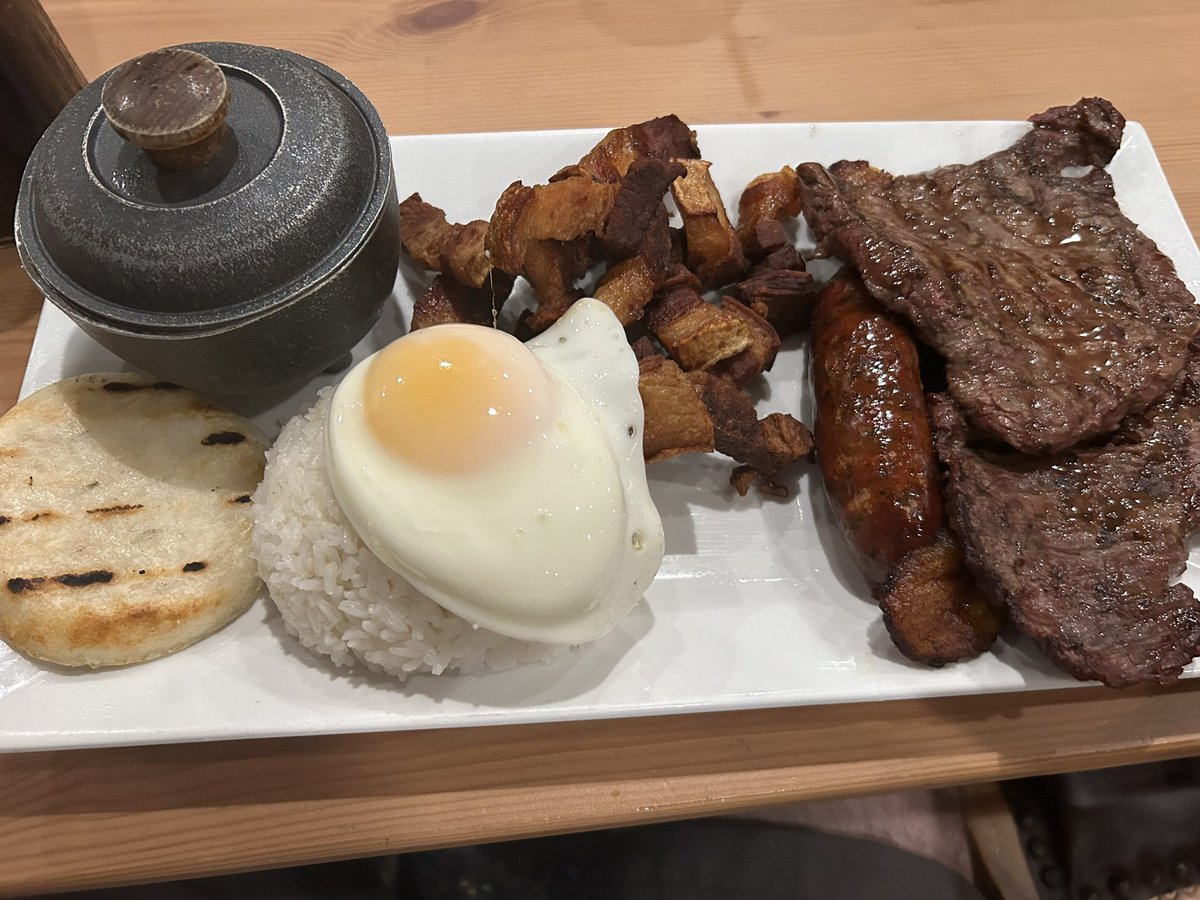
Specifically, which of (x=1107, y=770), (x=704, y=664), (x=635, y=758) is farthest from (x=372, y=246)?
(x=1107, y=770)

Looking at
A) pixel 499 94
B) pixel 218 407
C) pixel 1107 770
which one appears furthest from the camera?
pixel 499 94

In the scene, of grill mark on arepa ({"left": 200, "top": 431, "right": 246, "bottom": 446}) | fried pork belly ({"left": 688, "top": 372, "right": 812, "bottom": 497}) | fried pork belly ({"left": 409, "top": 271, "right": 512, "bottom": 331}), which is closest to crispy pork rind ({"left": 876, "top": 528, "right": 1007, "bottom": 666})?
fried pork belly ({"left": 688, "top": 372, "right": 812, "bottom": 497})

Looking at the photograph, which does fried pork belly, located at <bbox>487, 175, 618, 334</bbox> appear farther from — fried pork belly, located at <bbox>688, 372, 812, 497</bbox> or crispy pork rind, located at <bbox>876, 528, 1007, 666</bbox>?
crispy pork rind, located at <bbox>876, 528, 1007, 666</bbox>

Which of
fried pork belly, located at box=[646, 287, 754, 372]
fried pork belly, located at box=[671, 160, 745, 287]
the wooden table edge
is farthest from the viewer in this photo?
fried pork belly, located at box=[671, 160, 745, 287]

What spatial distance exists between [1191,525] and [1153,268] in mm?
644

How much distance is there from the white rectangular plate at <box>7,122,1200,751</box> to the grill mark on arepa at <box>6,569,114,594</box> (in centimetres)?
14

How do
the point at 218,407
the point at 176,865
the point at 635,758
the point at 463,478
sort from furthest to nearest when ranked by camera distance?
the point at 218,407 → the point at 635,758 → the point at 176,865 → the point at 463,478

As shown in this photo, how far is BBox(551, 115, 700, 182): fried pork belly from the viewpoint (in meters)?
1.98

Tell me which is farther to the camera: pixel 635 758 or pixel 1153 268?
pixel 1153 268

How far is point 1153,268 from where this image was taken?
1.89 m

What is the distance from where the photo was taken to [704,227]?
1.98 metres

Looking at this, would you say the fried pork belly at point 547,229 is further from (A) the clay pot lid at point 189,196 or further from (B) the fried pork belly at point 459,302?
(A) the clay pot lid at point 189,196

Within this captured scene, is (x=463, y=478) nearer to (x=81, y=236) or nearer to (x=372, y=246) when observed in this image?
(x=372, y=246)

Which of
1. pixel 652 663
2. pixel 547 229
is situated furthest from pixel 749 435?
Answer: pixel 547 229
